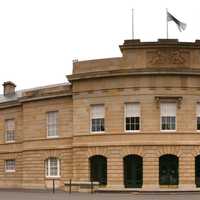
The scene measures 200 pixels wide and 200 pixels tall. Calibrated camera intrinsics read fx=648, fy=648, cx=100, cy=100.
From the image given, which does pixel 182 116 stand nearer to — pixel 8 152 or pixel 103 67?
pixel 103 67

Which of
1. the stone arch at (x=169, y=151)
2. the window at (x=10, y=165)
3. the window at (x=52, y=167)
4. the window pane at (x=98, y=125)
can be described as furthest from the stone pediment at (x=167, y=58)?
the window at (x=10, y=165)

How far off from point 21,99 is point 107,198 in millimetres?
18569

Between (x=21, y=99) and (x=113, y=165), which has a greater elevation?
(x=21, y=99)

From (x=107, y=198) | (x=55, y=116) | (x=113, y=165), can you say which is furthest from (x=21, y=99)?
(x=107, y=198)

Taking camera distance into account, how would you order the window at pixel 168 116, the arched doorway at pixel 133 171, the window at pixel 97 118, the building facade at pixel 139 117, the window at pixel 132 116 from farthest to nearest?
1. the window at pixel 97 118
2. the window at pixel 132 116
3. the window at pixel 168 116
4. the arched doorway at pixel 133 171
5. the building facade at pixel 139 117

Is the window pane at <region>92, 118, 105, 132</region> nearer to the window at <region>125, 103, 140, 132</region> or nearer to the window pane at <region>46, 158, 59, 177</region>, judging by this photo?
the window at <region>125, 103, 140, 132</region>

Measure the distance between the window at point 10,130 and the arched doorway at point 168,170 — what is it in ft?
50.8

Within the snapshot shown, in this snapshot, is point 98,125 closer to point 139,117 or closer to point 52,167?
point 139,117

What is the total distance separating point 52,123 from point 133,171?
830 centimetres

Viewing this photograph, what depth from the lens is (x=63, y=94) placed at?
1838 inches

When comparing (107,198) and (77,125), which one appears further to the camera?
(77,125)

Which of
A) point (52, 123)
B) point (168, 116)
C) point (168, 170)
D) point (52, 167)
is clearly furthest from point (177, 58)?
point (52, 167)

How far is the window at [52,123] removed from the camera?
47812 millimetres

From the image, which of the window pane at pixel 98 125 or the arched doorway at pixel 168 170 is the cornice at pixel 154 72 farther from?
the arched doorway at pixel 168 170
